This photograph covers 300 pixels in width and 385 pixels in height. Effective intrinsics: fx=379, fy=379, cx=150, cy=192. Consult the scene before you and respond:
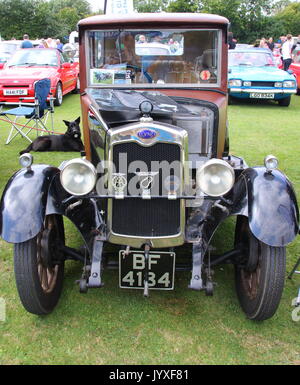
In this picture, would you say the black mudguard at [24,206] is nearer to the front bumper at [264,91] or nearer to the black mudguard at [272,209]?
the black mudguard at [272,209]

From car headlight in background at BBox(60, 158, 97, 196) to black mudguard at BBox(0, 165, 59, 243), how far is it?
0.79ft

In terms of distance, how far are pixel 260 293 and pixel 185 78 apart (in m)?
2.12

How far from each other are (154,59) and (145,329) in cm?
244

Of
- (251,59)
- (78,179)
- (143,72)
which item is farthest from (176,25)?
(251,59)

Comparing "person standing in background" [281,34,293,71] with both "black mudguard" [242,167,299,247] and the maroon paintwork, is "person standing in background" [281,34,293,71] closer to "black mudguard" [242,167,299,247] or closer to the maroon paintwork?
the maroon paintwork

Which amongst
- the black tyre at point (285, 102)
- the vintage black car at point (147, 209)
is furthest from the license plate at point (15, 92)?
the black tyre at point (285, 102)

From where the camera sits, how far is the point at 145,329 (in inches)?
105

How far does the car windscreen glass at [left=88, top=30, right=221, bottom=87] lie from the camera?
359 cm

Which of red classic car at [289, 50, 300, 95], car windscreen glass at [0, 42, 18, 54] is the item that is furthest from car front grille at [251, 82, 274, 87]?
car windscreen glass at [0, 42, 18, 54]

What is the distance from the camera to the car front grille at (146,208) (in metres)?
2.54

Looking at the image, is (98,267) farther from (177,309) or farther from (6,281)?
(6,281)

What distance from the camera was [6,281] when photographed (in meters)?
3.20

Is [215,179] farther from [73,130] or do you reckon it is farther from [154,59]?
[73,130]
